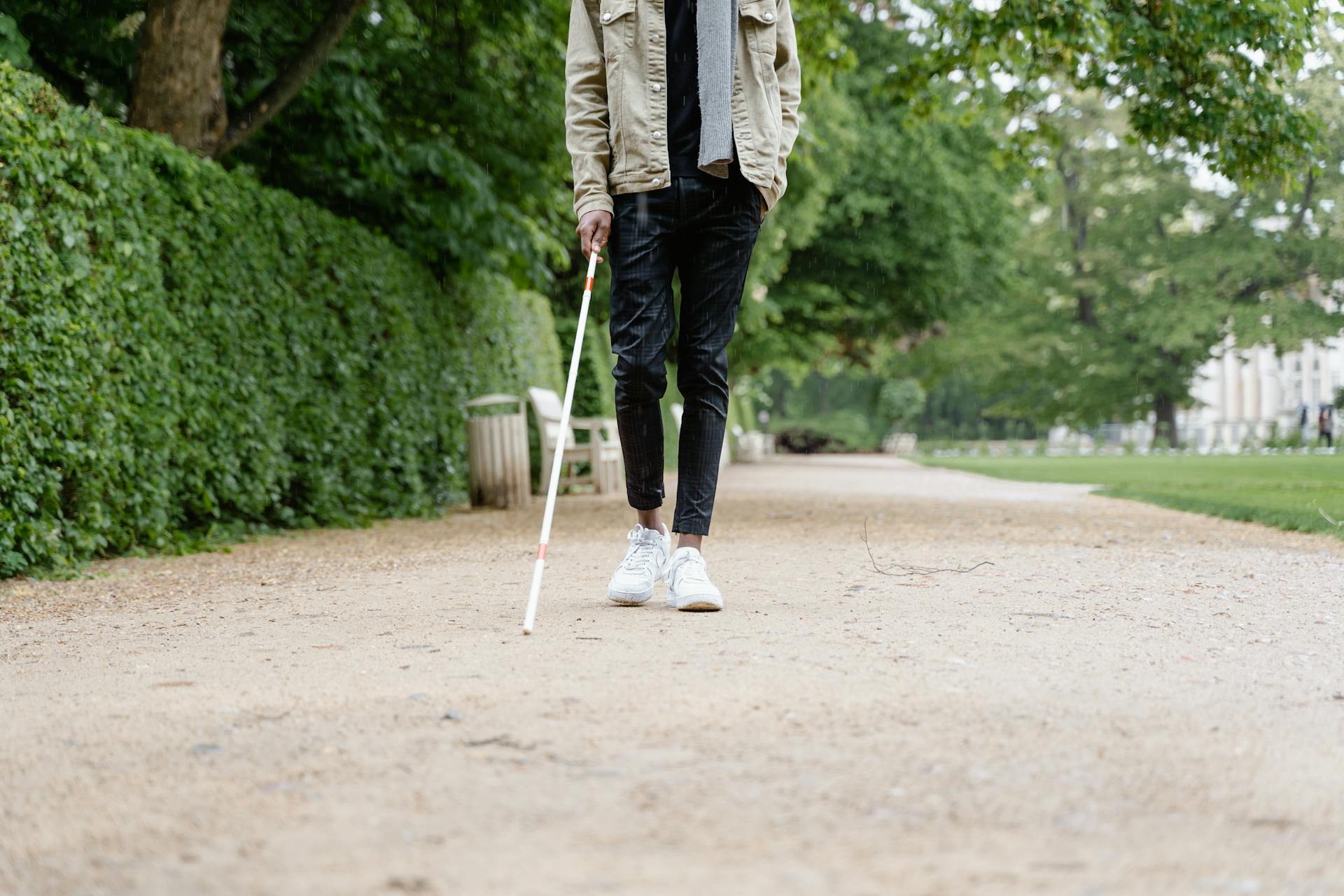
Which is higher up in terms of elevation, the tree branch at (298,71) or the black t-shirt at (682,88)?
the tree branch at (298,71)

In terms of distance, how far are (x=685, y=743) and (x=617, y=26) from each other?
8.64ft

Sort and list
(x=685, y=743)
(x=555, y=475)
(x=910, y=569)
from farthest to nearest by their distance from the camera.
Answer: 1. (x=910, y=569)
2. (x=555, y=475)
3. (x=685, y=743)

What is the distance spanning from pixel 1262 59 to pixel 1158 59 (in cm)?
79

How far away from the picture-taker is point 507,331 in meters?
14.0

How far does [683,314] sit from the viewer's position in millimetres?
4328

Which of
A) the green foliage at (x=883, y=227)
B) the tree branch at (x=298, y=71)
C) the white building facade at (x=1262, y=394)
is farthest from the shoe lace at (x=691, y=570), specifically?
the white building facade at (x=1262, y=394)

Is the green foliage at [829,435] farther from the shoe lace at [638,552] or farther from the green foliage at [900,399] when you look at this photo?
the shoe lace at [638,552]

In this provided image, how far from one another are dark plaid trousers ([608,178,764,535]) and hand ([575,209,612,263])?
0.06 m

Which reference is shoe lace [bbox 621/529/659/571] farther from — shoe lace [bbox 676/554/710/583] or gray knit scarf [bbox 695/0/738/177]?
gray knit scarf [bbox 695/0/738/177]

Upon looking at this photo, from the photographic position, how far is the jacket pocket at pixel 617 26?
4145mm

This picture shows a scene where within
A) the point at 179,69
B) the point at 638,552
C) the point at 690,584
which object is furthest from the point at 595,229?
the point at 179,69

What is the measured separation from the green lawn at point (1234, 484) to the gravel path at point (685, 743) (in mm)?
4870

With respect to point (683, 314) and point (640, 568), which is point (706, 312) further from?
point (640, 568)

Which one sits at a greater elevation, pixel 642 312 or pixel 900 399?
pixel 900 399
